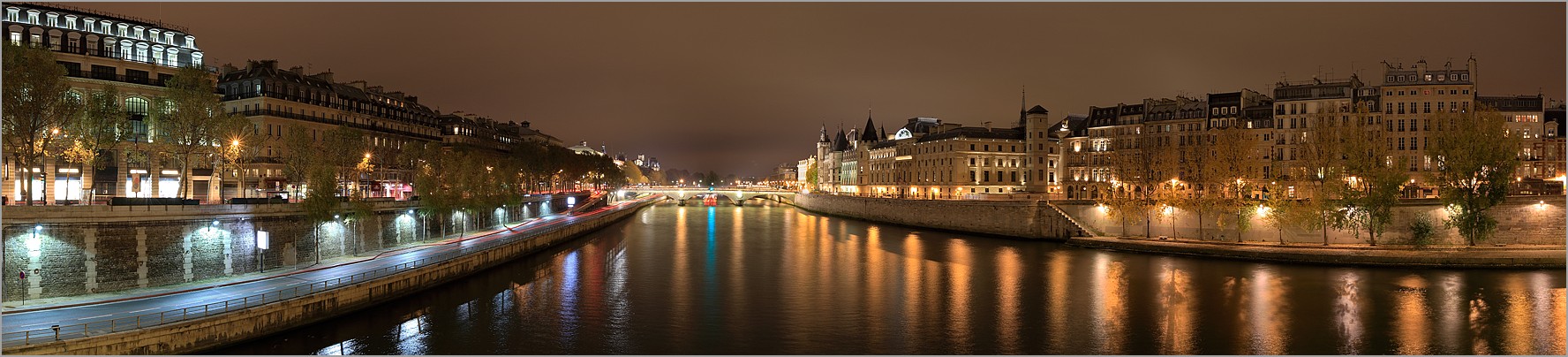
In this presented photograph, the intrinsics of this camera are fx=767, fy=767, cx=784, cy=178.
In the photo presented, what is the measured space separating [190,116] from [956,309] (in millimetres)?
31477

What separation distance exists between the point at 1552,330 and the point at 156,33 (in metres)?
64.8

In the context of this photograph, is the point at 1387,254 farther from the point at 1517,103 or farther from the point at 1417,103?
the point at 1517,103

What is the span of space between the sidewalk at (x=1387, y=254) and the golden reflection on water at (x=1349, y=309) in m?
2.01

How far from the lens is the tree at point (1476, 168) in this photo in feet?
127

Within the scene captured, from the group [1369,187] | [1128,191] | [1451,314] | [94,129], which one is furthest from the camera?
[1128,191]

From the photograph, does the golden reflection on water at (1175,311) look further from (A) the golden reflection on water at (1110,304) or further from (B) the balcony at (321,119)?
(B) the balcony at (321,119)

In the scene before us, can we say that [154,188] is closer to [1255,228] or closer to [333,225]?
[333,225]

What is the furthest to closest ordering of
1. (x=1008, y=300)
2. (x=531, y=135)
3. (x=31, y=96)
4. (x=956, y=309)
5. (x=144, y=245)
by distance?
(x=531, y=135)
(x=1008, y=300)
(x=956, y=309)
(x=31, y=96)
(x=144, y=245)

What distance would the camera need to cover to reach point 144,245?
80.5ft

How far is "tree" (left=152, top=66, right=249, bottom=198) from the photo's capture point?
31078 millimetres

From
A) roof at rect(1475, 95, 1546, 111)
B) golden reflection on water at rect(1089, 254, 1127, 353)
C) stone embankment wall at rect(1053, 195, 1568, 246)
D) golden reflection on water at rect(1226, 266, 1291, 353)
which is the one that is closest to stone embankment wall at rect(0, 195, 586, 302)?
golden reflection on water at rect(1089, 254, 1127, 353)

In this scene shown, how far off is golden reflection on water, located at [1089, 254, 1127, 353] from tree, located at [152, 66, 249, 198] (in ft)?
115

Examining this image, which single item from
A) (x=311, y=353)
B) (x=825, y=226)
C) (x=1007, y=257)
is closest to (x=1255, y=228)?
(x=1007, y=257)

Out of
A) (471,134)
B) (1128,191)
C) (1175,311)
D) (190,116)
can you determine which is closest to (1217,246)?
(1128,191)
